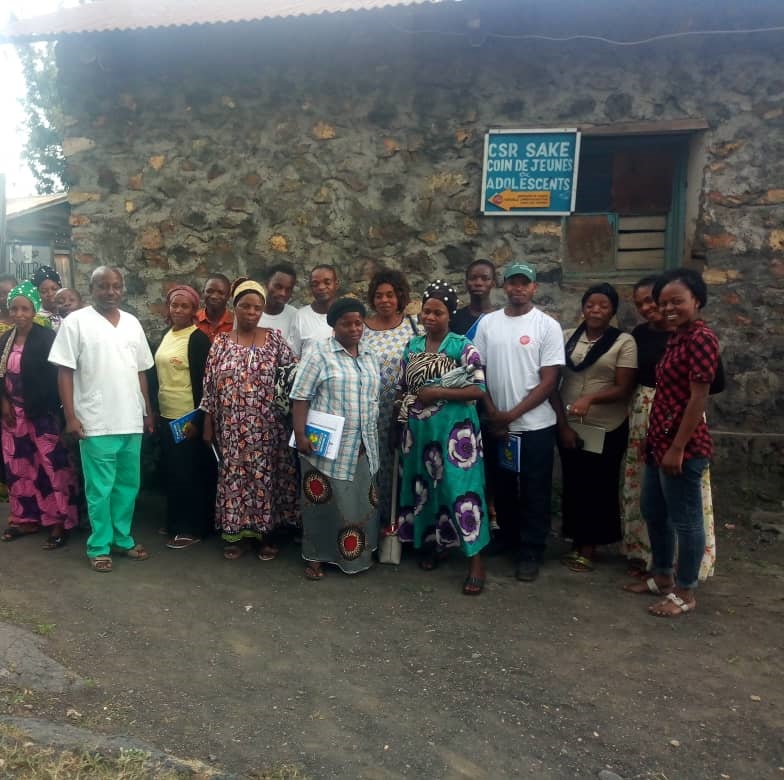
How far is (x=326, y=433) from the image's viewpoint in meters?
3.58

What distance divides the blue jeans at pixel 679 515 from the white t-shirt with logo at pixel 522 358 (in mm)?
637

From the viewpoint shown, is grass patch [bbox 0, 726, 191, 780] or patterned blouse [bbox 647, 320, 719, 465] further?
patterned blouse [bbox 647, 320, 719, 465]

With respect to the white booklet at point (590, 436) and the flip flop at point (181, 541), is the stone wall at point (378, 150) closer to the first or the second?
the white booklet at point (590, 436)

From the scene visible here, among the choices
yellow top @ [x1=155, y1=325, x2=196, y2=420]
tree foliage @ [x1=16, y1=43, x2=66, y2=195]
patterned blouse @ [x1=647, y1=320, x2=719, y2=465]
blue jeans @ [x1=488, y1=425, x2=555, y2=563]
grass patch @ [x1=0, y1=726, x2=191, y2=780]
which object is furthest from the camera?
tree foliage @ [x1=16, y1=43, x2=66, y2=195]

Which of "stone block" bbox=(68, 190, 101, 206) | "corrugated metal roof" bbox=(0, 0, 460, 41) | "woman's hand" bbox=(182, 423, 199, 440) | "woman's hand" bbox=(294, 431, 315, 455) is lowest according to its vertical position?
"woman's hand" bbox=(182, 423, 199, 440)

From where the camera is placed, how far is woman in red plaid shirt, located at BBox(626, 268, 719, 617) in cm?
304

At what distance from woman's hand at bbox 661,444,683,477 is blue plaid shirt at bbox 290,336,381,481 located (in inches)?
56.7

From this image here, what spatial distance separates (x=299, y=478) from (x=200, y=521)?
2.26 ft

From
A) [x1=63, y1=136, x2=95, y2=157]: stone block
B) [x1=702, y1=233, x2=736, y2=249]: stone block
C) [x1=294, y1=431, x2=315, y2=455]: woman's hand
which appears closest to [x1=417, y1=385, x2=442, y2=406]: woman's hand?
[x1=294, y1=431, x2=315, y2=455]: woman's hand

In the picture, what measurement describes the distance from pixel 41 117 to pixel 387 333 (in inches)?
743

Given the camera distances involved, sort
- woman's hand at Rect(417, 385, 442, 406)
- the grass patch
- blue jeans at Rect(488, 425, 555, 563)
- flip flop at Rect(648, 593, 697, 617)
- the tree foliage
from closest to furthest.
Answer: the grass patch < flip flop at Rect(648, 593, 697, 617) < woman's hand at Rect(417, 385, 442, 406) < blue jeans at Rect(488, 425, 555, 563) < the tree foliage

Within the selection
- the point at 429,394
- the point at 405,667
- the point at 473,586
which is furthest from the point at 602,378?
the point at 405,667

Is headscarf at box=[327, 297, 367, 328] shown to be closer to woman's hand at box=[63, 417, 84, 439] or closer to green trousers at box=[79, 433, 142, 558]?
green trousers at box=[79, 433, 142, 558]

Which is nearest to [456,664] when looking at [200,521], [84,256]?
[200,521]
